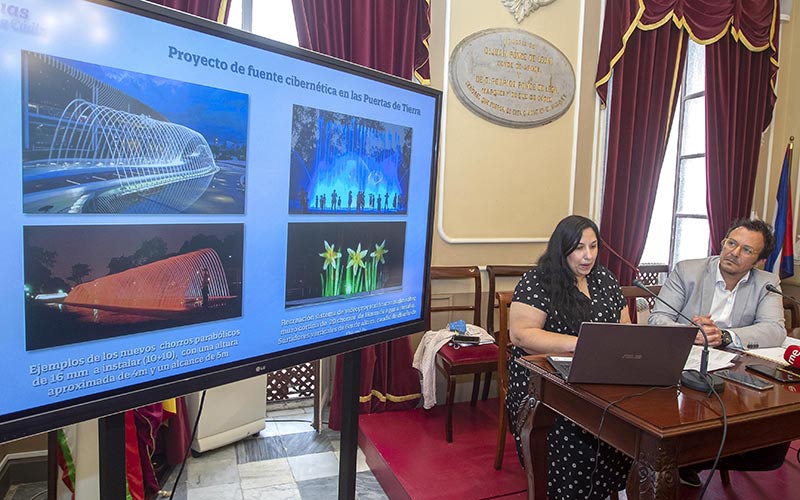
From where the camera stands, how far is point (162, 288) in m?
1.14

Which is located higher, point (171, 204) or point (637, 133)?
point (637, 133)

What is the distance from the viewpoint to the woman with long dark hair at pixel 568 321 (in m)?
1.88

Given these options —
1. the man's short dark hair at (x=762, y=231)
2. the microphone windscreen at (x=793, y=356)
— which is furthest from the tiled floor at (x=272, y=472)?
the man's short dark hair at (x=762, y=231)

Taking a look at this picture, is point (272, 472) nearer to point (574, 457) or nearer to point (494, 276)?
point (574, 457)

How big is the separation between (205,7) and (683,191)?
3539mm

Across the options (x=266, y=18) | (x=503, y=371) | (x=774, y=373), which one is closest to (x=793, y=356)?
(x=774, y=373)

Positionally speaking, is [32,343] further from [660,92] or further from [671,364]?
[660,92]

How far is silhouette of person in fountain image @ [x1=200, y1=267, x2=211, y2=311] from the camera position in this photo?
3.97ft

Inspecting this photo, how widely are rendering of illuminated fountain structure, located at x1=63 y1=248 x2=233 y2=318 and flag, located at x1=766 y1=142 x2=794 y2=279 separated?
4.13 metres

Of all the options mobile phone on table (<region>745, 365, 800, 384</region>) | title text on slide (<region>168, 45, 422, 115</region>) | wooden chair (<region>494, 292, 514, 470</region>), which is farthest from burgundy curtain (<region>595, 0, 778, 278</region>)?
title text on slide (<region>168, 45, 422, 115</region>)

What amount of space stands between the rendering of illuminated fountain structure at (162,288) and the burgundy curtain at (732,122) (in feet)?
12.5

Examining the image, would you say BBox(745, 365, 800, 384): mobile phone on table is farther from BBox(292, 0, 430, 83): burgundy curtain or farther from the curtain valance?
the curtain valance

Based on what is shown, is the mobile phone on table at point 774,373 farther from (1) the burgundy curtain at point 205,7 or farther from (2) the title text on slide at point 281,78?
(1) the burgundy curtain at point 205,7

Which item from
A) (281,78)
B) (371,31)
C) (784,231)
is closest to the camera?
(281,78)
